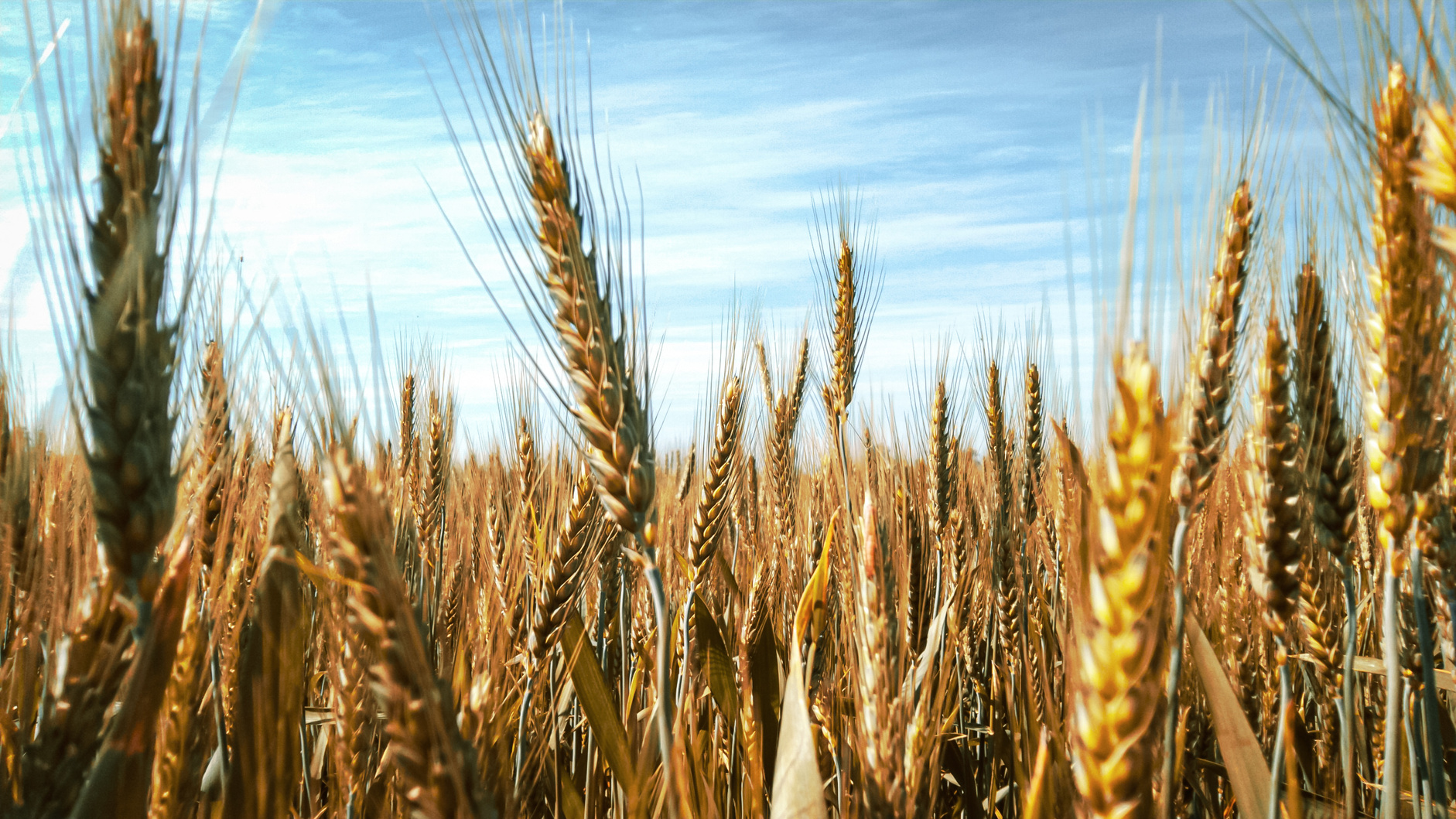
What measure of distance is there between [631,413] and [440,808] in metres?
0.61

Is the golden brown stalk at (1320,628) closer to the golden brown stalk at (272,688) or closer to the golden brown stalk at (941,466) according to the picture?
the golden brown stalk at (941,466)

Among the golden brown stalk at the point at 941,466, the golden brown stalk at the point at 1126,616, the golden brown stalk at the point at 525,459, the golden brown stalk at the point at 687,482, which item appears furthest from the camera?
the golden brown stalk at the point at 687,482

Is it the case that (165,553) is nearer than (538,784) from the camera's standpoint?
Yes

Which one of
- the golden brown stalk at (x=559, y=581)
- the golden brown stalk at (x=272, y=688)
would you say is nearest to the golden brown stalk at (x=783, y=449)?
the golden brown stalk at (x=559, y=581)

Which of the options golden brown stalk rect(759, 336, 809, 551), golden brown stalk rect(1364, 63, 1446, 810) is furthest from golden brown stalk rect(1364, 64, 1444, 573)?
golden brown stalk rect(759, 336, 809, 551)

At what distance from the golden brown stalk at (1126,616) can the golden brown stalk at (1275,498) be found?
30.2 inches

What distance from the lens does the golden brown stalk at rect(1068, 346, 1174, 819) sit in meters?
0.88

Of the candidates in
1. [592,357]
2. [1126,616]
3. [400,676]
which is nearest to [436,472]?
[592,357]

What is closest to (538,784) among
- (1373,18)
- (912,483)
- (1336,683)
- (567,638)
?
(567,638)

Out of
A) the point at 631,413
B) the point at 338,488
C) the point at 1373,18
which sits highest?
the point at 1373,18

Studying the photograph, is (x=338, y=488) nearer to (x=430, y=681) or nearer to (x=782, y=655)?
(x=430, y=681)

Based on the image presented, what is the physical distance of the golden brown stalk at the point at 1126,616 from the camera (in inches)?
34.6

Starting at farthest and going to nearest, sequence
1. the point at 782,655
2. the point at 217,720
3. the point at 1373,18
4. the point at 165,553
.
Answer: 1. the point at 782,655
2. the point at 1373,18
3. the point at 217,720
4. the point at 165,553

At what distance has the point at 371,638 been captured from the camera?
0.95 metres
